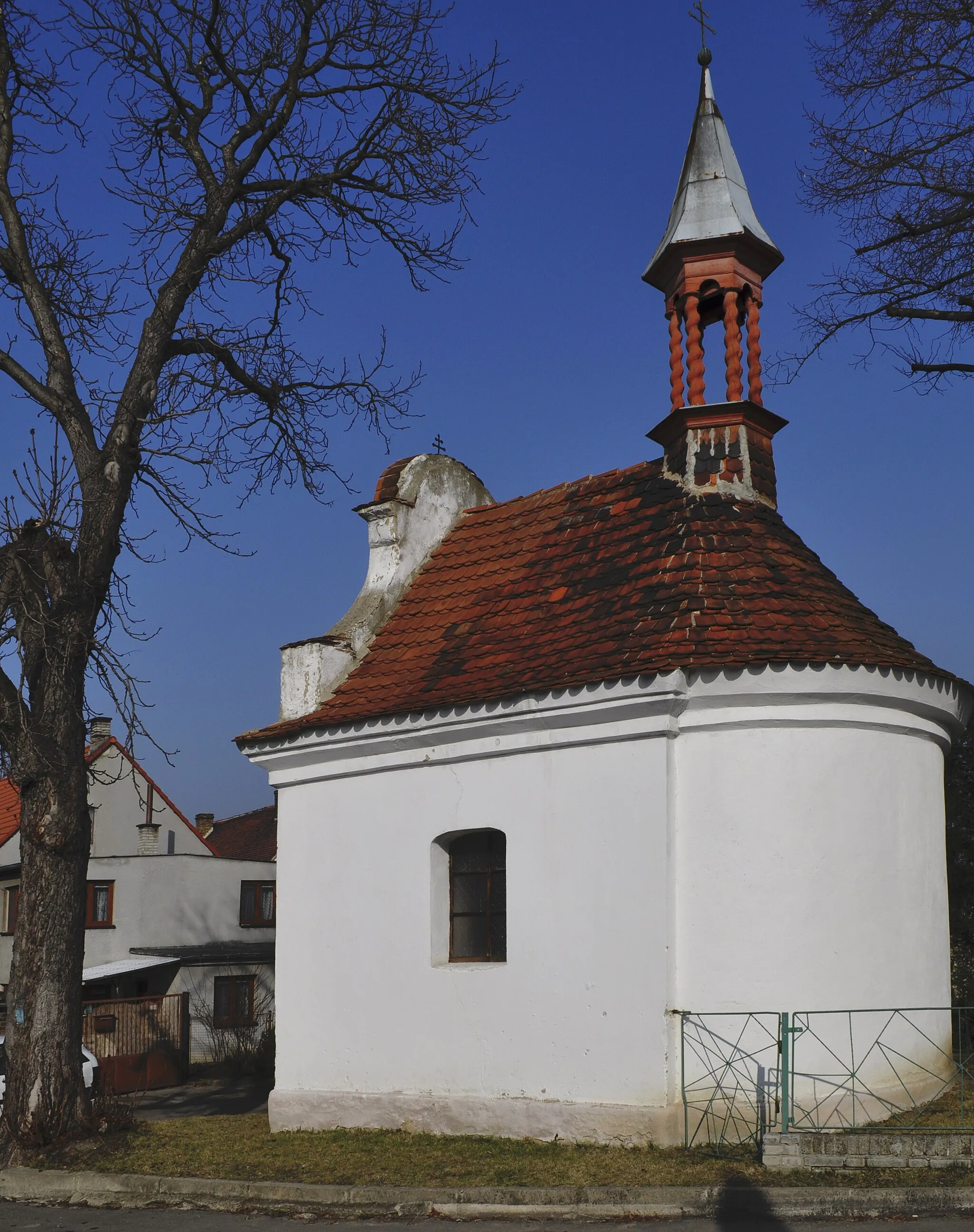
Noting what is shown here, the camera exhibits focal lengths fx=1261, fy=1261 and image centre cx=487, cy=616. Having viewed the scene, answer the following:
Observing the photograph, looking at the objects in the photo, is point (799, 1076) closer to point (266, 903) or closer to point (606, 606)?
point (606, 606)

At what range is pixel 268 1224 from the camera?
8.38m

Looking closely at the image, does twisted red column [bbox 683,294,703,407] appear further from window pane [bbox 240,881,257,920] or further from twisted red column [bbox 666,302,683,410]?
window pane [bbox 240,881,257,920]

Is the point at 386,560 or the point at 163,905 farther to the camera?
the point at 163,905

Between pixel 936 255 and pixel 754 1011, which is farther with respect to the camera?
pixel 936 255

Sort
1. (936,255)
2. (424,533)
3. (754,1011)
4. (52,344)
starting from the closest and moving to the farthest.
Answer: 1. (754,1011)
2. (936,255)
3. (52,344)
4. (424,533)

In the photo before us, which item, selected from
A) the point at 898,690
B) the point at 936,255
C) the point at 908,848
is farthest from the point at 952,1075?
the point at 936,255

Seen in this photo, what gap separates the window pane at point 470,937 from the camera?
11508 mm

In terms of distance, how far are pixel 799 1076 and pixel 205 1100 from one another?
42.0 feet

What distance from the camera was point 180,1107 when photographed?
18.9 metres

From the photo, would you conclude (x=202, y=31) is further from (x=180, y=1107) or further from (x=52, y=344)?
(x=180, y=1107)

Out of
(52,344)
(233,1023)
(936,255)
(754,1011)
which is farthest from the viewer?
(233,1023)

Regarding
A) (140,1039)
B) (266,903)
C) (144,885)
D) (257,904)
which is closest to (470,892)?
(140,1039)

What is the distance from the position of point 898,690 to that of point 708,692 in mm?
1696

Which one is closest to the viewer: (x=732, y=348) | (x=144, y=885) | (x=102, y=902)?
(x=732, y=348)
